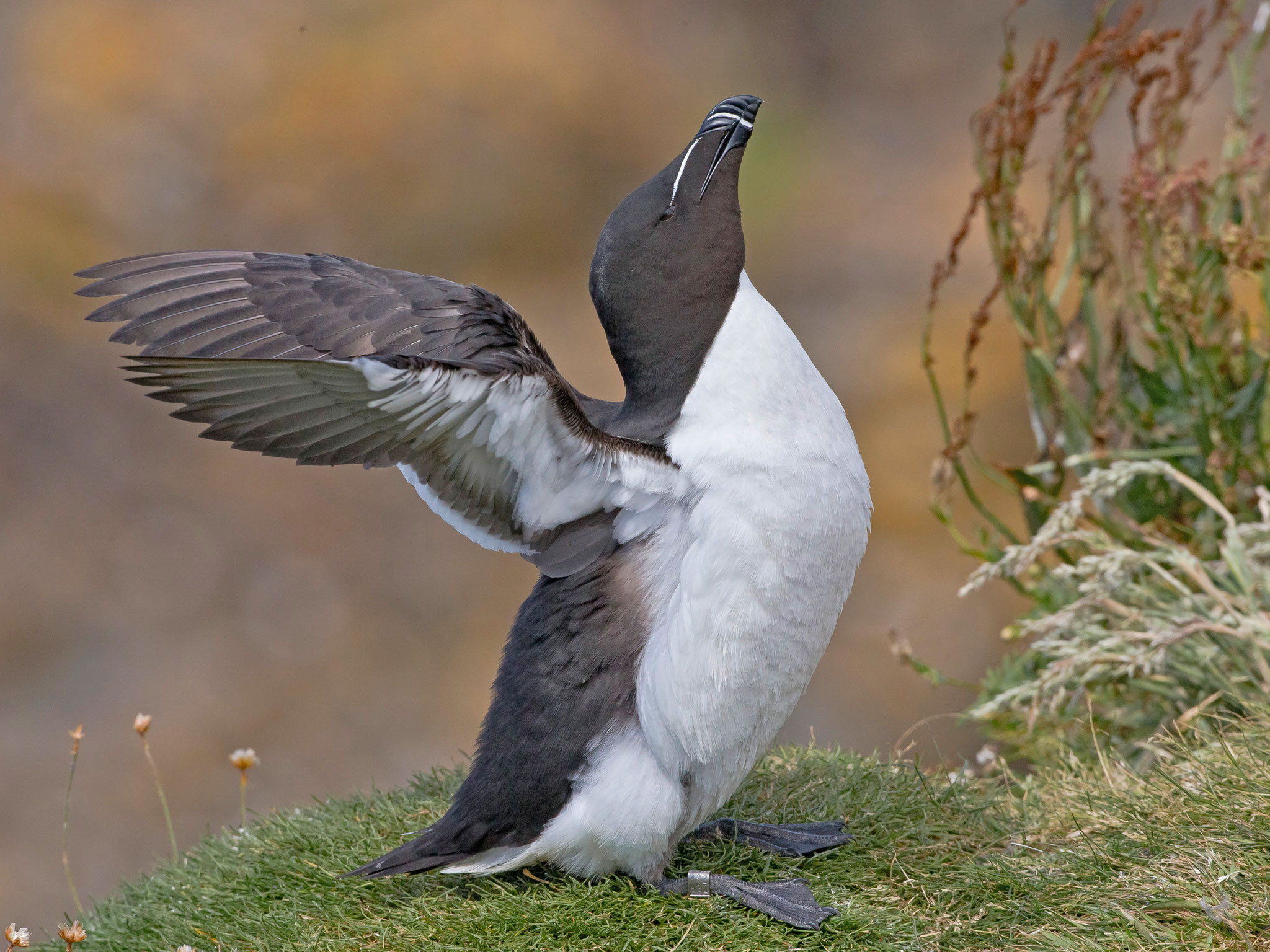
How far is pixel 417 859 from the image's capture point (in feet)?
9.13

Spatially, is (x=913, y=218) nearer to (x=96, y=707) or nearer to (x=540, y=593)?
(x=96, y=707)

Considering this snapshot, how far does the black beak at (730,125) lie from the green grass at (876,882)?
1.68m

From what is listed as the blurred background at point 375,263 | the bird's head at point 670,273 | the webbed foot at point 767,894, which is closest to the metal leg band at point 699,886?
the webbed foot at point 767,894

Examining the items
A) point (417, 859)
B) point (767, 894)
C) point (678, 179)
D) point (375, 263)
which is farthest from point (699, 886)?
point (375, 263)

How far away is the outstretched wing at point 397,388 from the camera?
7.45ft

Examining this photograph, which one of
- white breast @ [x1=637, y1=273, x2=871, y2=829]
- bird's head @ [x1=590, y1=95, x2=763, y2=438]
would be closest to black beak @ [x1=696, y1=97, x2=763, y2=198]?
bird's head @ [x1=590, y1=95, x2=763, y2=438]

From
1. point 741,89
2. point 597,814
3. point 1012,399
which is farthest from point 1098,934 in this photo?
point 741,89

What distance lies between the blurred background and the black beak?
4.88 m

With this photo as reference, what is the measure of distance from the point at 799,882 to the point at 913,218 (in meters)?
8.64

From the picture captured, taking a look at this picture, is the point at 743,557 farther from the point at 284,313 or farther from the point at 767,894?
the point at 284,313

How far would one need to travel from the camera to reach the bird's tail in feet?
9.06

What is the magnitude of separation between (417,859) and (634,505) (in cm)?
99

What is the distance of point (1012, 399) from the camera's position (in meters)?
8.53

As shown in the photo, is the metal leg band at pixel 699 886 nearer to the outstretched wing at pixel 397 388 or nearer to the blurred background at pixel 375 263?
the outstretched wing at pixel 397 388
